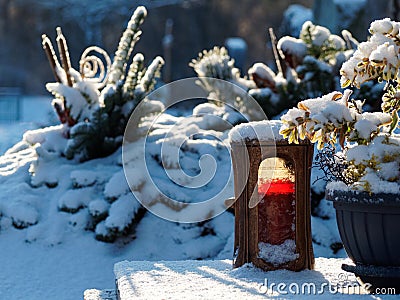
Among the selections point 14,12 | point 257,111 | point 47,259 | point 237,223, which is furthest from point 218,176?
point 14,12

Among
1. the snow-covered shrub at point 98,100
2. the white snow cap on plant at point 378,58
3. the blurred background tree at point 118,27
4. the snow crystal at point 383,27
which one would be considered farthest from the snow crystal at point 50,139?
the blurred background tree at point 118,27

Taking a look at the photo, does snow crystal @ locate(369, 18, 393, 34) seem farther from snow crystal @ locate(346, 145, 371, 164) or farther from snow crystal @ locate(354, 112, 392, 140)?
snow crystal @ locate(346, 145, 371, 164)

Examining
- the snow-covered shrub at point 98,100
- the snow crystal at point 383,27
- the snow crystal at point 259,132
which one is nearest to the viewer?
the snow crystal at point 383,27

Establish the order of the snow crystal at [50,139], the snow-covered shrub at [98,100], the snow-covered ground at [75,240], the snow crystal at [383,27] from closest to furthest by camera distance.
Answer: the snow crystal at [383,27], the snow-covered ground at [75,240], the snow-covered shrub at [98,100], the snow crystal at [50,139]

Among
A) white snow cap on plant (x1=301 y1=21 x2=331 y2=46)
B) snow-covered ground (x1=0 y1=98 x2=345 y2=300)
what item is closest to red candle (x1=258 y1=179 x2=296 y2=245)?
snow-covered ground (x1=0 y1=98 x2=345 y2=300)

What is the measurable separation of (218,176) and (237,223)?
157 centimetres

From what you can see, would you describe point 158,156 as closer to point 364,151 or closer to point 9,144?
point 364,151

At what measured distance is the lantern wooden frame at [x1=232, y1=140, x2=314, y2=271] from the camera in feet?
10.1

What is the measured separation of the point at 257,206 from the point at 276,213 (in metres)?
0.09

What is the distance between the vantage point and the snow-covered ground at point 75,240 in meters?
4.18

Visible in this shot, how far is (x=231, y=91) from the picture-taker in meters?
5.63

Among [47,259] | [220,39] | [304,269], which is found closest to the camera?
[304,269]

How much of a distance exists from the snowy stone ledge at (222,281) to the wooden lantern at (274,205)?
7 centimetres

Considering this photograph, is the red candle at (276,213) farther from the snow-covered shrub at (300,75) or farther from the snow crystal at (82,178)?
the snow-covered shrub at (300,75)
